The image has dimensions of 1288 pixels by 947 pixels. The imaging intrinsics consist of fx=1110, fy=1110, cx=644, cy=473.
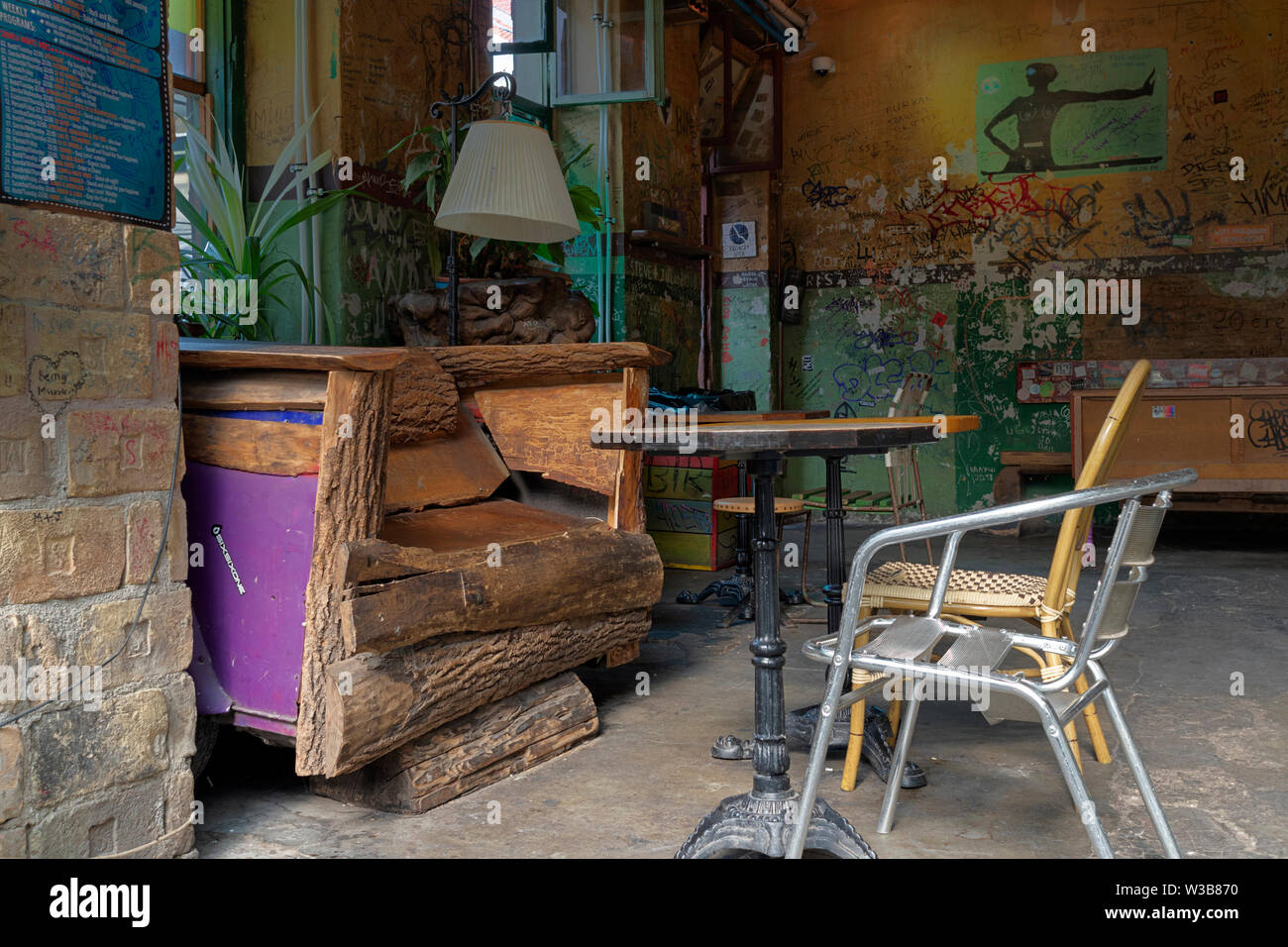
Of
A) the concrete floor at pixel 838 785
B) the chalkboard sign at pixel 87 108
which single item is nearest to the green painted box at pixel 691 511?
the concrete floor at pixel 838 785

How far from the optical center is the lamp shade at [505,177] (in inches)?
134

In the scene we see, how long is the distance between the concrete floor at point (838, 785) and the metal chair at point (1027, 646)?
0.48m

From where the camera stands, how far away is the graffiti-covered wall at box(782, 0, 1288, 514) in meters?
7.82

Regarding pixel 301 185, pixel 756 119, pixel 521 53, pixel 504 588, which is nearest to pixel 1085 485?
pixel 504 588

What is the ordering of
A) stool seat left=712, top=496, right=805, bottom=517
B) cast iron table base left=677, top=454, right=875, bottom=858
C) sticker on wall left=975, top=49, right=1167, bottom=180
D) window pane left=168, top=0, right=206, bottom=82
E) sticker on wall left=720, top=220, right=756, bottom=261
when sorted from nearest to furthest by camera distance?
cast iron table base left=677, top=454, right=875, bottom=858 < window pane left=168, top=0, right=206, bottom=82 < stool seat left=712, top=496, right=805, bottom=517 < sticker on wall left=975, top=49, right=1167, bottom=180 < sticker on wall left=720, top=220, right=756, bottom=261

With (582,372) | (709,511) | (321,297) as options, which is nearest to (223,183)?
(321,297)

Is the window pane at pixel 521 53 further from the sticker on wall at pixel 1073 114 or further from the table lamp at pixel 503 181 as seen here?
the sticker on wall at pixel 1073 114

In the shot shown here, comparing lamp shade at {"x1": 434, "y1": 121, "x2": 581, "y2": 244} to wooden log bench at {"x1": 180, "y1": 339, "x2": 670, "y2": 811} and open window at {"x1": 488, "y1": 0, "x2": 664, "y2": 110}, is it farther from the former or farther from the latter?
open window at {"x1": 488, "y1": 0, "x2": 664, "y2": 110}

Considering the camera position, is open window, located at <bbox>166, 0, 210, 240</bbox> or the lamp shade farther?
open window, located at <bbox>166, 0, 210, 240</bbox>

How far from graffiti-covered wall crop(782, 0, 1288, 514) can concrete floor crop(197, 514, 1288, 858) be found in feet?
14.7

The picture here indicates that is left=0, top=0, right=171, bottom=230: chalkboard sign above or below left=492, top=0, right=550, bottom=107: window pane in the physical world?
below

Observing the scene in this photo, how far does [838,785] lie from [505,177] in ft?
6.66

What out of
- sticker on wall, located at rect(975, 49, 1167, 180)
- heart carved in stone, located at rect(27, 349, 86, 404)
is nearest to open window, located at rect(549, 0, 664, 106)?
sticker on wall, located at rect(975, 49, 1167, 180)

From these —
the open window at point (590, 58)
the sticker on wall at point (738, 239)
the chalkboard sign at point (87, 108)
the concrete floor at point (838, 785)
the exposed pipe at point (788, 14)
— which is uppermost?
the exposed pipe at point (788, 14)
